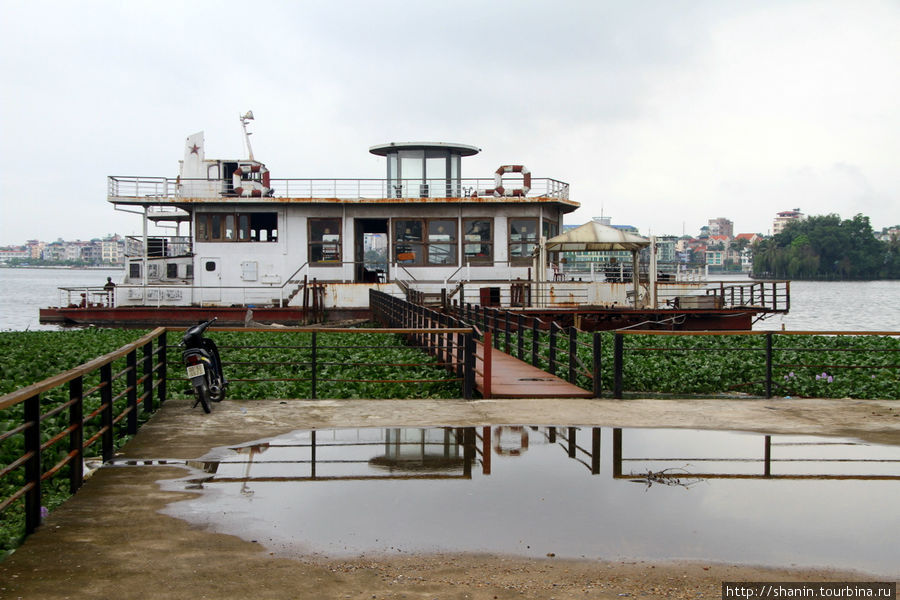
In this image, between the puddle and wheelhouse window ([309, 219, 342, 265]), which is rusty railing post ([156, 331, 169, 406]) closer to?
the puddle

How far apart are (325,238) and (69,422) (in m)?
26.5

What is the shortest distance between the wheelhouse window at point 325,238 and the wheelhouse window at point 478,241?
5.03 meters

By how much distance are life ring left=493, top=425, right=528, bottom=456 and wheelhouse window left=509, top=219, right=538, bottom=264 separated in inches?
965

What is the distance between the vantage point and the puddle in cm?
515

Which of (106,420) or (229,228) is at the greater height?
(229,228)

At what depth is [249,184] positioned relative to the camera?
33.2 meters

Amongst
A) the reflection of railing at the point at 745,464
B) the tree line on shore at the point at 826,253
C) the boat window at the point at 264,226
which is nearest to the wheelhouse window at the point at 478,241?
the boat window at the point at 264,226

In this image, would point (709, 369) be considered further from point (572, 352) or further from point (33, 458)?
point (33, 458)

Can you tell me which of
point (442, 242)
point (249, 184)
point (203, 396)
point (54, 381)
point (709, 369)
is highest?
point (249, 184)

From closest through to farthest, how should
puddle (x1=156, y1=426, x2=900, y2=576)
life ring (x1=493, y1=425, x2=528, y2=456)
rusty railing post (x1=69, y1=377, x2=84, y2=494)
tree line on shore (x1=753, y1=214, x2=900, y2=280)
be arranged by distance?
puddle (x1=156, y1=426, x2=900, y2=576) → rusty railing post (x1=69, y1=377, x2=84, y2=494) → life ring (x1=493, y1=425, x2=528, y2=456) → tree line on shore (x1=753, y1=214, x2=900, y2=280)

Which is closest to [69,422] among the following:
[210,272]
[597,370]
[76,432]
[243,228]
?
[76,432]

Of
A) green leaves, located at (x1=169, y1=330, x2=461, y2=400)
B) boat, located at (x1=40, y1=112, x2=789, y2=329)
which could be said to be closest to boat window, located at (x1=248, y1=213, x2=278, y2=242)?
boat, located at (x1=40, y1=112, x2=789, y2=329)

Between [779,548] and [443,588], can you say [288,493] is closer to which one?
[443,588]

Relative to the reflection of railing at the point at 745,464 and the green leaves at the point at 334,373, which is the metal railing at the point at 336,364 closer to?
the green leaves at the point at 334,373
